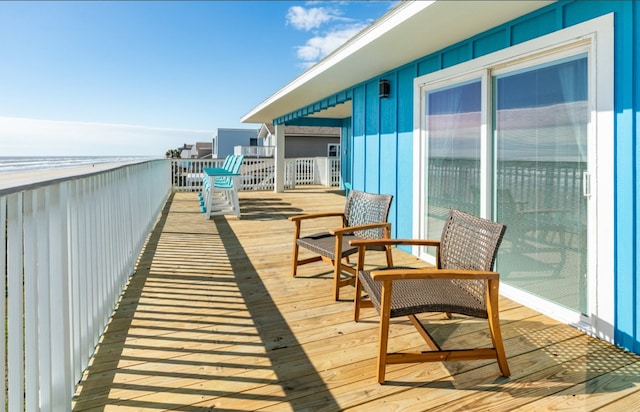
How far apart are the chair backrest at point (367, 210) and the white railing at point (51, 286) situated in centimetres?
206

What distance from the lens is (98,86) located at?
75.9 feet

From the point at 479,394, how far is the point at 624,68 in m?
2.00

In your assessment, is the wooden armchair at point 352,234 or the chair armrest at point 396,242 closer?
the chair armrest at point 396,242

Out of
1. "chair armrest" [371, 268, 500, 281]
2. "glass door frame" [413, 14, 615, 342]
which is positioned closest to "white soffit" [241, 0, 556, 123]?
"glass door frame" [413, 14, 615, 342]

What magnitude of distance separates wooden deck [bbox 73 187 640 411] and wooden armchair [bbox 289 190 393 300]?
23 centimetres

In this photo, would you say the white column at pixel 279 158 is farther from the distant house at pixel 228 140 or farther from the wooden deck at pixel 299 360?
the distant house at pixel 228 140

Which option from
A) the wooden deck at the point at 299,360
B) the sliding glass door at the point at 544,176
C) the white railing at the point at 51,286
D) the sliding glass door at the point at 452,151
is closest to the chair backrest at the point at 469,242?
the wooden deck at the point at 299,360

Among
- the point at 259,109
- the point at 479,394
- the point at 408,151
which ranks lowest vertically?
the point at 479,394

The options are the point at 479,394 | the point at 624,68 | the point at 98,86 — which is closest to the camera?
the point at 479,394

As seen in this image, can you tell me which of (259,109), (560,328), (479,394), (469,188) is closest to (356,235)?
(469,188)

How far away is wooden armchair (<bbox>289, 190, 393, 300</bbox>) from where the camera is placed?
3018 mm

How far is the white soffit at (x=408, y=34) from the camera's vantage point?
111 inches

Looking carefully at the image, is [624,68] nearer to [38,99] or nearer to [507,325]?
[507,325]

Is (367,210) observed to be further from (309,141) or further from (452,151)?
(309,141)
